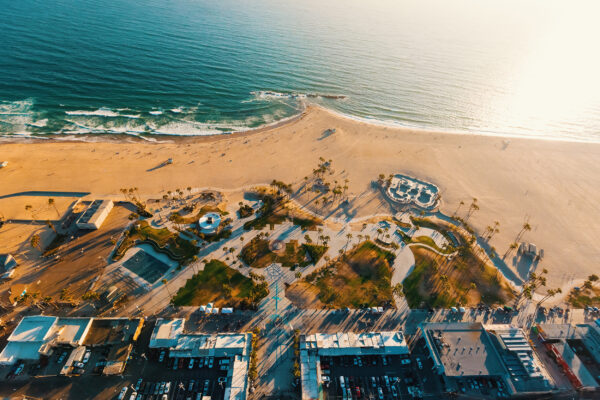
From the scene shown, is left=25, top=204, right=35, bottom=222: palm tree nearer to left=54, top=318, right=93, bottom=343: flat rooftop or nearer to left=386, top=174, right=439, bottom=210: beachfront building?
left=54, top=318, right=93, bottom=343: flat rooftop

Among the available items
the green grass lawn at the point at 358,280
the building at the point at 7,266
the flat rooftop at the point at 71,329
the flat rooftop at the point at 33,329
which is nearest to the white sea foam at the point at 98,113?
the building at the point at 7,266

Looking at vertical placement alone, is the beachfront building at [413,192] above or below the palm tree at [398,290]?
above

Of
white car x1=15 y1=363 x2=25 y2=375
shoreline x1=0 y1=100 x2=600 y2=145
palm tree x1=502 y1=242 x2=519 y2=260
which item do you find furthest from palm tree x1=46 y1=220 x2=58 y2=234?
palm tree x1=502 y1=242 x2=519 y2=260

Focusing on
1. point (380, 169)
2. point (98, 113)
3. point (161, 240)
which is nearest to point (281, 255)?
point (161, 240)

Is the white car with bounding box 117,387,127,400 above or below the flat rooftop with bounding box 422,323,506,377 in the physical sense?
below

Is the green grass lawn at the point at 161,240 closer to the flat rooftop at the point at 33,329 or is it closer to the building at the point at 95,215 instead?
the building at the point at 95,215

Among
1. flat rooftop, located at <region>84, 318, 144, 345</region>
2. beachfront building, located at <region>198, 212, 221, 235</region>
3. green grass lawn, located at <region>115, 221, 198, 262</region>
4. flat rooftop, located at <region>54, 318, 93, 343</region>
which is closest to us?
flat rooftop, located at <region>54, 318, 93, 343</region>
